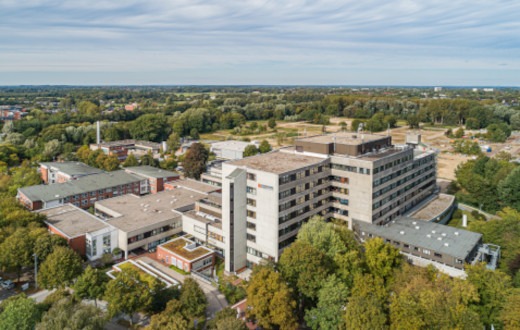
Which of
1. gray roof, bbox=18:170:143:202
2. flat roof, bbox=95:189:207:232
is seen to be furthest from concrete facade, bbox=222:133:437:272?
gray roof, bbox=18:170:143:202

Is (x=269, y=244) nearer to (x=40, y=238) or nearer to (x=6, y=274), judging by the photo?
(x=40, y=238)

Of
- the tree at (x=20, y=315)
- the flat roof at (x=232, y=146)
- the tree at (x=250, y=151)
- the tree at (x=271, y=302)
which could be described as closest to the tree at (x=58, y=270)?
the tree at (x=20, y=315)

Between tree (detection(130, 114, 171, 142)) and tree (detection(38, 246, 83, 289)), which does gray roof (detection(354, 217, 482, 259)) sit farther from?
tree (detection(130, 114, 171, 142))

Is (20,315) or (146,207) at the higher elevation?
(146,207)

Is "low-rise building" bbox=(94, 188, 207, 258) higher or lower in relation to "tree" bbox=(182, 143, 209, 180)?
lower

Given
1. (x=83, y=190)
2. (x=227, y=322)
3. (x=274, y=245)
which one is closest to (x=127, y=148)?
(x=83, y=190)

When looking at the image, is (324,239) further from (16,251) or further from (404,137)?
(404,137)
